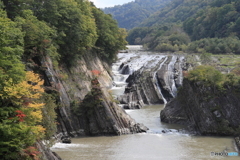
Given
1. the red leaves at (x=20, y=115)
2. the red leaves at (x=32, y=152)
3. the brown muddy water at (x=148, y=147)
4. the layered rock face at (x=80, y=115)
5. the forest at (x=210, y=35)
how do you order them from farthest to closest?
the forest at (x=210, y=35)
the layered rock face at (x=80, y=115)
the brown muddy water at (x=148, y=147)
the red leaves at (x=20, y=115)
the red leaves at (x=32, y=152)

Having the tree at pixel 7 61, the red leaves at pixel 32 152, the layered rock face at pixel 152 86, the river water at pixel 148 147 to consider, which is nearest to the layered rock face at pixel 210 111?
the river water at pixel 148 147

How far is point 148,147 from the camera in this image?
28.1m

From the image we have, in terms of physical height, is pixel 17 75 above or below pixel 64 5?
below

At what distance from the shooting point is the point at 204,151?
89.2ft

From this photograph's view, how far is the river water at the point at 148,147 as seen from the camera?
2567 cm

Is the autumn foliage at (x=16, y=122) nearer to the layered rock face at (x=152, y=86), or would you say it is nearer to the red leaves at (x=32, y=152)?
the red leaves at (x=32, y=152)

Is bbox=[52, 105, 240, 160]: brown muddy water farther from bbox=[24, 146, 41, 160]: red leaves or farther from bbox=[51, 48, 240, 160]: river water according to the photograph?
bbox=[24, 146, 41, 160]: red leaves

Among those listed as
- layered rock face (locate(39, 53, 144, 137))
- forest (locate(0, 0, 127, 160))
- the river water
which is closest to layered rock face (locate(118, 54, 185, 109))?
forest (locate(0, 0, 127, 160))

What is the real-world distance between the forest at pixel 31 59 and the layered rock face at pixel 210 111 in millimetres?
14416

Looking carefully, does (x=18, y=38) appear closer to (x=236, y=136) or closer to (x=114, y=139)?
(x=114, y=139)

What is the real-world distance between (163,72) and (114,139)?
28595 mm

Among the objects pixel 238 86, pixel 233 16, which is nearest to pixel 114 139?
pixel 238 86

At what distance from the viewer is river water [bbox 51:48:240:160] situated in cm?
2567

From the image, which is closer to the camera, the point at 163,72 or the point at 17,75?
the point at 17,75
